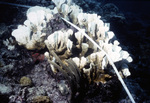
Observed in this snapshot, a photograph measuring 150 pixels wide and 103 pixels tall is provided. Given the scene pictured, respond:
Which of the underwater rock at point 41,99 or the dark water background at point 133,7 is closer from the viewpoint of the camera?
the underwater rock at point 41,99

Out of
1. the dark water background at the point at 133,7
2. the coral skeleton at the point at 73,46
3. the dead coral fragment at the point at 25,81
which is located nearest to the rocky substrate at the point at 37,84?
the dead coral fragment at the point at 25,81

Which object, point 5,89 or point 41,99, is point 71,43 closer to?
point 41,99

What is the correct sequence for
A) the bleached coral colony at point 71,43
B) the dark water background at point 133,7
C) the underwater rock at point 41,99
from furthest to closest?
the dark water background at point 133,7 → the bleached coral colony at point 71,43 → the underwater rock at point 41,99

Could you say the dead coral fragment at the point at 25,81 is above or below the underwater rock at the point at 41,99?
above

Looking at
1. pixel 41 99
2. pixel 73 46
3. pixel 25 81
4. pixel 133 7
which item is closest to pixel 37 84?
pixel 25 81

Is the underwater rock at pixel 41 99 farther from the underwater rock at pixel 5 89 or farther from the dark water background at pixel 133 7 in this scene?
the dark water background at pixel 133 7

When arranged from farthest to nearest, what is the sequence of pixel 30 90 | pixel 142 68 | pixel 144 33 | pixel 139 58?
pixel 144 33, pixel 139 58, pixel 142 68, pixel 30 90

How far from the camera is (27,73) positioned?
199 cm

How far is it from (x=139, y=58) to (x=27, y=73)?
455 centimetres

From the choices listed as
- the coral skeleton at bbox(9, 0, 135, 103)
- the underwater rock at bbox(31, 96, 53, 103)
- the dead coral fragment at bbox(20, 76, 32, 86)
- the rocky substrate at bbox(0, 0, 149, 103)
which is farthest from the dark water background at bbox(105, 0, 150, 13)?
the underwater rock at bbox(31, 96, 53, 103)

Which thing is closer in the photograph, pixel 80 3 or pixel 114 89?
pixel 114 89

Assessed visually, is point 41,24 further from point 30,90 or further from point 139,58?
point 139,58

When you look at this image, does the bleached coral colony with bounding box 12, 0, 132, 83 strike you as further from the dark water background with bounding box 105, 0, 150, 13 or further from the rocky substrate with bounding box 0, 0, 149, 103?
the dark water background with bounding box 105, 0, 150, 13

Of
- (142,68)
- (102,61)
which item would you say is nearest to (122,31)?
(142,68)
